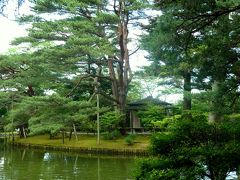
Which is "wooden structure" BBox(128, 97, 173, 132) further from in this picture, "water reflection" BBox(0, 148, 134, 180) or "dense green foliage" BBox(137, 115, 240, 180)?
"dense green foliage" BBox(137, 115, 240, 180)

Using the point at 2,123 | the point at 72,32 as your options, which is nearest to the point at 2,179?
the point at 72,32

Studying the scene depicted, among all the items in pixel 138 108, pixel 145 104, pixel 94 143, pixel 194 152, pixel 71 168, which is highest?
pixel 145 104

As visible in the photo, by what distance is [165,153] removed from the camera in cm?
797

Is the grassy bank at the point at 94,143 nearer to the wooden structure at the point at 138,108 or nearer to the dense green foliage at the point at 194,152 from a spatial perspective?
the wooden structure at the point at 138,108

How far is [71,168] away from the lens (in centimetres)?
1853

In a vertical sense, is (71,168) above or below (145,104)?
below

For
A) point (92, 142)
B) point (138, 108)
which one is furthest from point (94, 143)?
point (138, 108)

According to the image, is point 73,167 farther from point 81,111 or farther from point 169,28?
point 169,28

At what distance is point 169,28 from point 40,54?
21.3 meters

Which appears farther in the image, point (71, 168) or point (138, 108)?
point (138, 108)

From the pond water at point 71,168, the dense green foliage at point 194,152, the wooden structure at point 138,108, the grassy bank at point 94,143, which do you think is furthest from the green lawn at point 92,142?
the dense green foliage at point 194,152

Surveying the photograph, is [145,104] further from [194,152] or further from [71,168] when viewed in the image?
[194,152]

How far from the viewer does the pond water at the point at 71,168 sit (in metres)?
15.8

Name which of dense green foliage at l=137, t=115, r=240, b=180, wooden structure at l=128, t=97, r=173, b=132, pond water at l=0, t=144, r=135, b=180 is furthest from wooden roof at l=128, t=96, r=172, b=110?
dense green foliage at l=137, t=115, r=240, b=180
